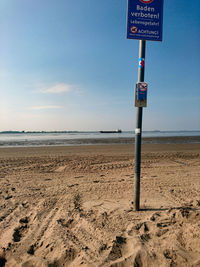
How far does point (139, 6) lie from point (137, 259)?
4.46 meters

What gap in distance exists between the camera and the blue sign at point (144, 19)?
326cm

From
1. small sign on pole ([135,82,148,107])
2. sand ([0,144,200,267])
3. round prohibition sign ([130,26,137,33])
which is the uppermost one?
round prohibition sign ([130,26,137,33])

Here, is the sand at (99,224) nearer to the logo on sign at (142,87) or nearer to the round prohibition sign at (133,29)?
the logo on sign at (142,87)

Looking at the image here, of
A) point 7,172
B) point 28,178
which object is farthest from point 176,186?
point 7,172

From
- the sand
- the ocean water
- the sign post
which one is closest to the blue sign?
the sign post

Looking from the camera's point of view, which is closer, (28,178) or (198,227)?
(198,227)

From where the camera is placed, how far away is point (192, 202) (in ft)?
13.3

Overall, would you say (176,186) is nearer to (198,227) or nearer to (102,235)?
(198,227)

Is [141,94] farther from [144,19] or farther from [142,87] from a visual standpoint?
[144,19]

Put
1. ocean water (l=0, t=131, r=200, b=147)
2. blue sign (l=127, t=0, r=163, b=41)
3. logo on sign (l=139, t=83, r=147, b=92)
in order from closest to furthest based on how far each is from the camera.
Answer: blue sign (l=127, t=0, r=163, b=41)
logo on sign (l=139, t=83, r=147, b=92)
ocean water (l=0, t=131, r=200, b=147)

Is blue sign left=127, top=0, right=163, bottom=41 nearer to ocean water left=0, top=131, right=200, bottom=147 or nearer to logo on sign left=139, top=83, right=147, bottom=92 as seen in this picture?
logo on sign left=139, top=83, right=147, bottom=92

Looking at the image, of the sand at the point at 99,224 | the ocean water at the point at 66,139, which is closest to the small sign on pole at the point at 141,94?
the sand at the point at 99,224

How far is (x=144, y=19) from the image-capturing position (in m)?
3.30

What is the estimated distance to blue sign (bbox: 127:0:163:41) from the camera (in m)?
3.26
